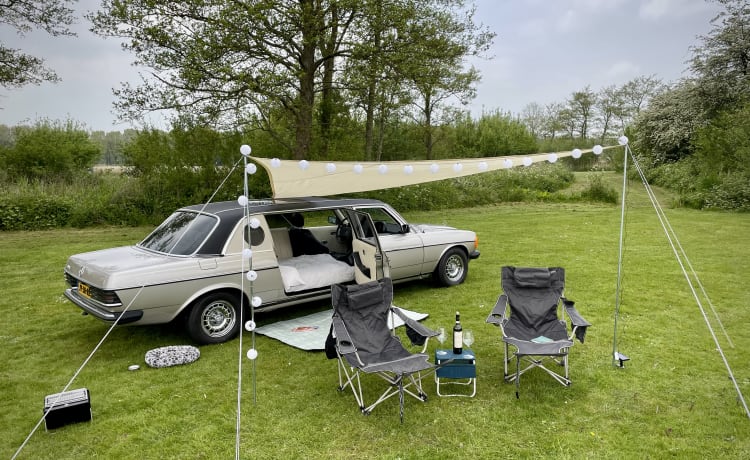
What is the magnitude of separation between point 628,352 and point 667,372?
0.52 metres

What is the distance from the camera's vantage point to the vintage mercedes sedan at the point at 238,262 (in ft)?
16.2

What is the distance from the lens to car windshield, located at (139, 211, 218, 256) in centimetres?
548

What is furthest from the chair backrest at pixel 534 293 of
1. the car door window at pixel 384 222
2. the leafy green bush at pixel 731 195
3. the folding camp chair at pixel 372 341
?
the leafy green bush at pixel 731 195

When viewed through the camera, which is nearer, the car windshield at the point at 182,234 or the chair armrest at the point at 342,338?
the chair armrest at the point at 342,338

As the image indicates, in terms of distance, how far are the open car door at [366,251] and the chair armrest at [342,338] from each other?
1.59m

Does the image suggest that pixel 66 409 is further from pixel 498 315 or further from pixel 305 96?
pixel 305 96

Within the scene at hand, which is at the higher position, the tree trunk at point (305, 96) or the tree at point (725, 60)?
the tree at point (725, 60)

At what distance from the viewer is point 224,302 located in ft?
18.1

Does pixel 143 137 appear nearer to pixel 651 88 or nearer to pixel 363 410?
pixel 363 410

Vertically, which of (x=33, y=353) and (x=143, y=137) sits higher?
(x=143, y=137)

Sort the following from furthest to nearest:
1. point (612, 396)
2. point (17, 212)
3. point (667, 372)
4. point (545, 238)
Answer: point (17, 212) < point (545, 238) < point (667, 372) < point (612, 396)

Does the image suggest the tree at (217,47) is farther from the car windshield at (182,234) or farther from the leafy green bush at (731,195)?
the leafy green bush at (731,195)

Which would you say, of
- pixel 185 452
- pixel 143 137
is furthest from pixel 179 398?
pixel 143 137

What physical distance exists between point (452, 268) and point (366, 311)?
132 inches
